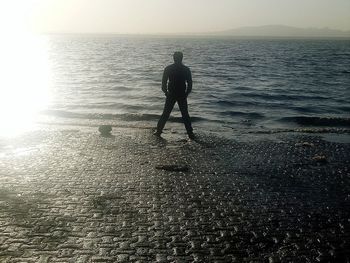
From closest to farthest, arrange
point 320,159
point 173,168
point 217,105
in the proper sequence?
point 173,168
point 320,159
point 217,105

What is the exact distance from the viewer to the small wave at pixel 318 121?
17.4 m

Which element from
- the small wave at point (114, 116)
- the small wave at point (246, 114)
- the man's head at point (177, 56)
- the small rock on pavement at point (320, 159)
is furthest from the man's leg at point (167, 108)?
the small wave at point (246, 114)

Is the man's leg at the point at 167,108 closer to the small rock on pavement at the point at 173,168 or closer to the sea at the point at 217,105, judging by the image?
the sea at the point at 217,105

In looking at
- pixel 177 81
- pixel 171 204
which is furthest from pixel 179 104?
pixel 171 204

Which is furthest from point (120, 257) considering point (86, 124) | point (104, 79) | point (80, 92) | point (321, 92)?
point (104, 79)

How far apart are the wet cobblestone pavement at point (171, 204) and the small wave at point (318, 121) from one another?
6.16m

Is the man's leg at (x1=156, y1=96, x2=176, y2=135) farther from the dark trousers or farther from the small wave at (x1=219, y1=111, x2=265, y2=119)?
the small wave at (x1=219, y1=111, x2=265, y2=119)

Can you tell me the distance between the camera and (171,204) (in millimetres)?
7086

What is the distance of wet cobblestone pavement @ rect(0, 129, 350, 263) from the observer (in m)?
5.52

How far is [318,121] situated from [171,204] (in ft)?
41.3

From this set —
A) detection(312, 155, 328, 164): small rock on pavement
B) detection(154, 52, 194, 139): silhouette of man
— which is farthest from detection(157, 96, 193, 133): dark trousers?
detection(312, 155, 328, 164): small rock on pavement

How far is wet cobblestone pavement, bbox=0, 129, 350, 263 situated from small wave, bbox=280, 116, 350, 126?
20.2 feet

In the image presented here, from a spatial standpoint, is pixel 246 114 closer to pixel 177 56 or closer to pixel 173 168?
pixel 177 56

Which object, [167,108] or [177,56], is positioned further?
[167,108]
